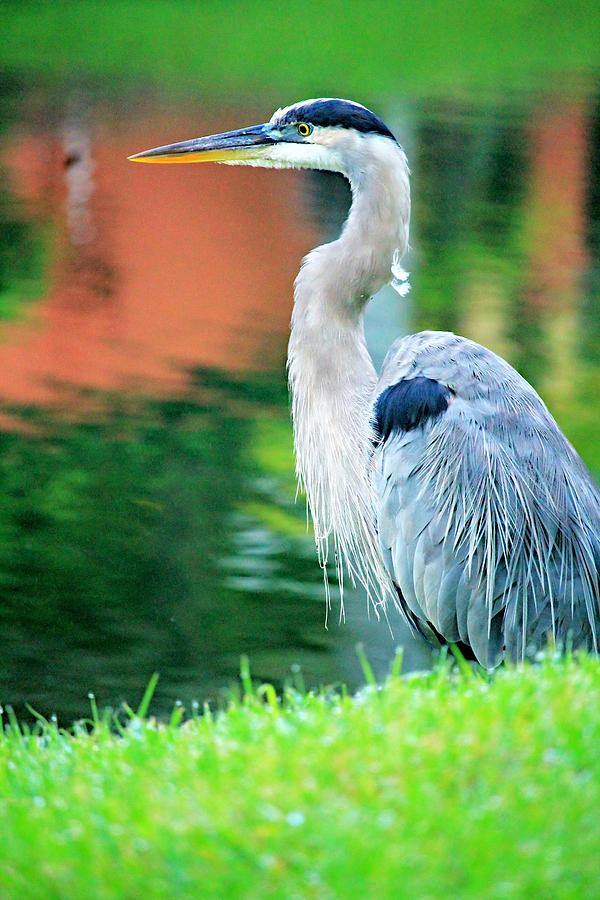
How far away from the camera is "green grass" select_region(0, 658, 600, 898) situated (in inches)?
108

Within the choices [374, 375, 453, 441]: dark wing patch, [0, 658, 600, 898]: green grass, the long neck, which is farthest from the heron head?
[0, 658, 600, 898]: green grass

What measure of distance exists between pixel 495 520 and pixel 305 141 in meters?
1.65

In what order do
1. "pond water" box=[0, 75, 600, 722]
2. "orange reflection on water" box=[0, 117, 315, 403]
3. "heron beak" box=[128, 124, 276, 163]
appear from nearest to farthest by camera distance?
"heron beak" box=[128, 124, 276, 163] < "pond water" box=[0, 75, 600, 722] < "orange reflection on water" box=[0, 117, 315, 403]

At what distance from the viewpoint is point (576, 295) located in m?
13.5

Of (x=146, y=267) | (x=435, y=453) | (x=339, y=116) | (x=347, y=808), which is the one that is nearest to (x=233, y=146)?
(x=339, y=116)

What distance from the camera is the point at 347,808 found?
9.61 ft

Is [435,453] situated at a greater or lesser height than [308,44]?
lesser

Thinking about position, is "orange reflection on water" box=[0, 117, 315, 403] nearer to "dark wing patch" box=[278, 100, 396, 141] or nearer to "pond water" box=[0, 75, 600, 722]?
"pond water" box=[0, 75, 600, 722]

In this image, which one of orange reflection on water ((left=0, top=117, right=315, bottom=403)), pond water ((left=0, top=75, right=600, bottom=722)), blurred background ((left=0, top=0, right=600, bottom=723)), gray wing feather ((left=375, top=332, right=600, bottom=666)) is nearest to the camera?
gray wing feather ((left=375, top=332, right=600, bottom=666))

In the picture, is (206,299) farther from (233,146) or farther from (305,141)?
(305,141)

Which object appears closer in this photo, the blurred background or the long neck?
the long neck

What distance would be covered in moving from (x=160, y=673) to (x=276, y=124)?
278 cm

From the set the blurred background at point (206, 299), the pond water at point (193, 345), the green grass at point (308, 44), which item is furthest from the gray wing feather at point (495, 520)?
the green grass at point (308, 44)

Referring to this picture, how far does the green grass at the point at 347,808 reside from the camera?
9.04 ft
